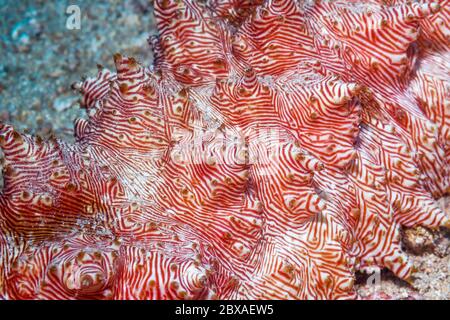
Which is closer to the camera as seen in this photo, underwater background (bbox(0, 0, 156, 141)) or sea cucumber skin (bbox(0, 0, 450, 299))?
sea cucumber skin (bbox(0, 0, 450, 299))

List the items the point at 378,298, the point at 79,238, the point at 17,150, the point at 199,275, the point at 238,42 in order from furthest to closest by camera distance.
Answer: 1. the point at 238,42
2. the point at 378,298
3. the point at 17,150
4. the point at 79,238
5. the point at 199,275

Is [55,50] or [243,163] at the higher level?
[55,50]

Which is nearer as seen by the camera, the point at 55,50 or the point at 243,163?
the point at 243,163

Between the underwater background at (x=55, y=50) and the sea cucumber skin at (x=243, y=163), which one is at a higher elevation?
the underwater background at (x=55, y=50)

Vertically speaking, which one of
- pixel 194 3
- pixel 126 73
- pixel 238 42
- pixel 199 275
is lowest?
pixel 199 275

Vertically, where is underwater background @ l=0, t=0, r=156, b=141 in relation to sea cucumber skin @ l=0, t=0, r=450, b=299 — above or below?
above

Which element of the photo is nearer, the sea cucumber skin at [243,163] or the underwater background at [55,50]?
the sea cucumber skin at [243,163]
